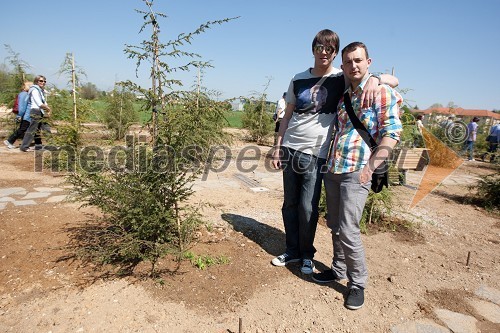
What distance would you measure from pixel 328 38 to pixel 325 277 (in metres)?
2.14

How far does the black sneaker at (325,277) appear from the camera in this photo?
2.93 meters

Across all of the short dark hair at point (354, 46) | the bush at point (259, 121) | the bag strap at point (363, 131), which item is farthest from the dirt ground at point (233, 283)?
the bush at point (259, 121)

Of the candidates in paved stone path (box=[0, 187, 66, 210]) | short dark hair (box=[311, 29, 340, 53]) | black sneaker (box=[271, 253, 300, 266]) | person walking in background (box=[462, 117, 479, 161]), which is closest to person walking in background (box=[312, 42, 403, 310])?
short dark hair (box=[311, 29, 340, 53])

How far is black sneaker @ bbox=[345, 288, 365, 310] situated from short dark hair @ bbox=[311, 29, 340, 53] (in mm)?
2034

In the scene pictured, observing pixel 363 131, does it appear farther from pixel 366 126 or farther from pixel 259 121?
pixel 259 121

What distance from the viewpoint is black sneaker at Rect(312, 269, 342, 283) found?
2.93 metres

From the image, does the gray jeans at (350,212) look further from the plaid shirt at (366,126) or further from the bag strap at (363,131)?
the bag strap at (363,131)

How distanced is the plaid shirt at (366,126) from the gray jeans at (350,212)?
0.10 m

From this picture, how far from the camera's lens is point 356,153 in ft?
8.14

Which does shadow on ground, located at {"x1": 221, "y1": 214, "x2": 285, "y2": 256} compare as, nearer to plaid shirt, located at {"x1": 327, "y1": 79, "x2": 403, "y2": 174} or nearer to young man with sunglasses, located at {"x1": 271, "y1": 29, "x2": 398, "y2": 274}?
young man with sunglasses, located at {"x1": 271, "y1": 29, "x2": 398, "y2": 274}

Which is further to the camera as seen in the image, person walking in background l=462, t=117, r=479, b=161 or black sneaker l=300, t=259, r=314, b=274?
person walking in background l=462, t=117, r=479, b=161

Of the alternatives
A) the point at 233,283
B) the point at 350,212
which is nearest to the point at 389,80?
the point at 350,212

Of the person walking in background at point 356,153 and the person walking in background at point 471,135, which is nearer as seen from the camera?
the person walking in background at point 356,153

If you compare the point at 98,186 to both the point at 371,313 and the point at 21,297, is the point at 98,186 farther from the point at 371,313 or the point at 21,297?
the point at 371,313
